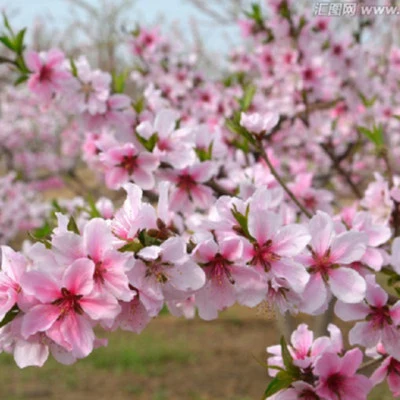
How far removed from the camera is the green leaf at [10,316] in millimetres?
1120

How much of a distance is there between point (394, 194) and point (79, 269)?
41.8 inches

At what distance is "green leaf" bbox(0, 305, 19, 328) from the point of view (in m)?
1.12

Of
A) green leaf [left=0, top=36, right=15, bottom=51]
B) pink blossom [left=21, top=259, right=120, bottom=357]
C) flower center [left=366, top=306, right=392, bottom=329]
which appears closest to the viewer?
pink blossom [left=21, top=259, right=120, bottom=357]

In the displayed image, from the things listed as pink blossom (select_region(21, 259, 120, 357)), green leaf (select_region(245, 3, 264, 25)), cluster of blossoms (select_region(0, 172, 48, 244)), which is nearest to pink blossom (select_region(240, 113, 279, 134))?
pink blossom (select_region(21, 259, 120, 357))

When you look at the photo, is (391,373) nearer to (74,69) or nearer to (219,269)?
(219,269)

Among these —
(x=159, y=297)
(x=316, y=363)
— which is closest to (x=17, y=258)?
(x=159, y=297)

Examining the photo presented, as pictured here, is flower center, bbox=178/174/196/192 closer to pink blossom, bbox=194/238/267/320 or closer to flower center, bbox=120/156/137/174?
flower center, bbox=120/156/137/174

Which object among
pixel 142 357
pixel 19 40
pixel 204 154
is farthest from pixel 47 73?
pixel 142 357

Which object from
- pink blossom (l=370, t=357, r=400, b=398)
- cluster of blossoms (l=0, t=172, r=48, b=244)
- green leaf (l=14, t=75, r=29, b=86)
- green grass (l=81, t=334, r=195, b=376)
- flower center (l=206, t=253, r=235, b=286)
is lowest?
green grass (l=81, t=334, r=195, b=376)

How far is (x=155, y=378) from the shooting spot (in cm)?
654

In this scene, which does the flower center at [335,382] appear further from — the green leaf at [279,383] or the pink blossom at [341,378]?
the green leaf at [279,383]

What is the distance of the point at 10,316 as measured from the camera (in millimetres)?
1124

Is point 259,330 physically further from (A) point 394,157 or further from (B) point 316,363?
(B) point 316,363

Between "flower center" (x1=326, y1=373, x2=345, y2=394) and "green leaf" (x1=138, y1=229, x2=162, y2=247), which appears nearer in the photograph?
"green leaf" (x1=138, y1=229, x2=162, y2=247)
